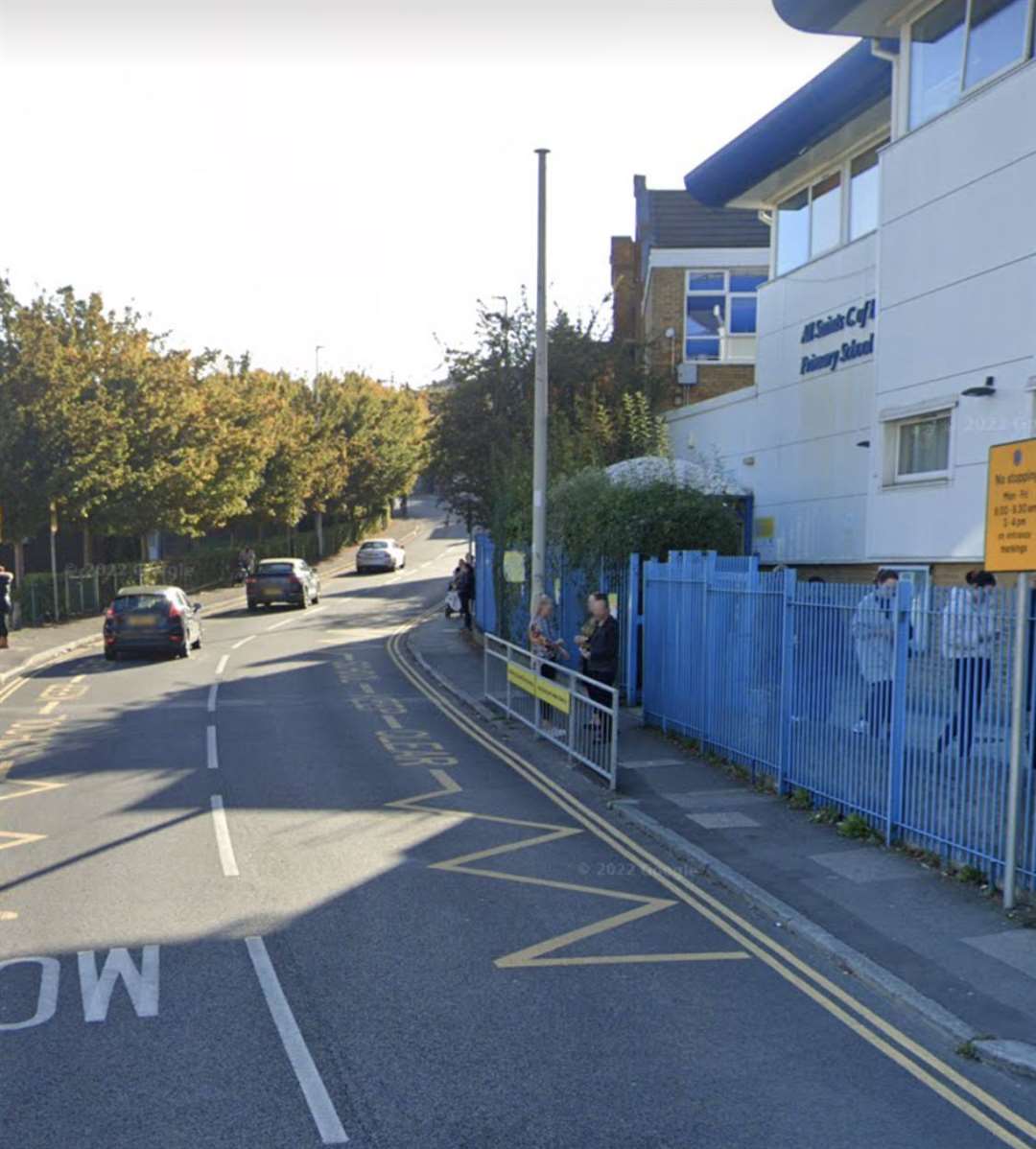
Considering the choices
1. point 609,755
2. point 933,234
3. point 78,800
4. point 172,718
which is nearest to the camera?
point 78,800

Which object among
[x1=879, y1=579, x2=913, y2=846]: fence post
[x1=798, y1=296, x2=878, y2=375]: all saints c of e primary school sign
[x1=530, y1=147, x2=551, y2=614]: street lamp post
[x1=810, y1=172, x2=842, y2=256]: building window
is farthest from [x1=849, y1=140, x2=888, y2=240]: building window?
[x1=879, y1=579, x2=913, y2=846]: fence post

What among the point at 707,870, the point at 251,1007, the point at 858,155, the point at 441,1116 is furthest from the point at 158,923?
the point at 858,155

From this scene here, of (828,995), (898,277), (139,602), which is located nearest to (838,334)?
(898,277)

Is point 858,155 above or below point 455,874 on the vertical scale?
above

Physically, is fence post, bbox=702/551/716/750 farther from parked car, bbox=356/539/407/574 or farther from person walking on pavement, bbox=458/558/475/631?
parked car, bbox=356/539/407/574

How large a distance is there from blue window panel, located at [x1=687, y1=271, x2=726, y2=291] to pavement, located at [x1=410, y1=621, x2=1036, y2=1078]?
72.8 feet

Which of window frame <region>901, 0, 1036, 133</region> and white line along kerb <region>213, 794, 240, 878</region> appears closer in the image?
white line along kerb <region>213, 794, 240, 878</region>

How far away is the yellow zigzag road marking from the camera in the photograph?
686 cm

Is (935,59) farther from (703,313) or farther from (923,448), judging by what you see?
(703,313)

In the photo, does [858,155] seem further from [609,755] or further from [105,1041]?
[105,1041]

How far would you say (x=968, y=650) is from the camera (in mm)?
8125

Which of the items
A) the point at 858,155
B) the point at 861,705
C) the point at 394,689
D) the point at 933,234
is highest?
the point at 858,155

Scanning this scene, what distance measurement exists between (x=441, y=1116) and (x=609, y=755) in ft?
24.9

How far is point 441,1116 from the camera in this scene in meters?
4.84
